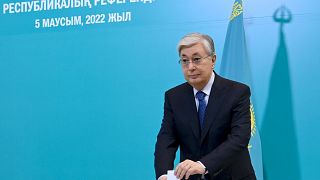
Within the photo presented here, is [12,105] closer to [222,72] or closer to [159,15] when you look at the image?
[159,15]

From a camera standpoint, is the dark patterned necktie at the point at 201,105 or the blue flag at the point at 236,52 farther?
the blue flag at the point at 236,52

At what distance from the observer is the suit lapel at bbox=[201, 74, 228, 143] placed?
1.84 metres

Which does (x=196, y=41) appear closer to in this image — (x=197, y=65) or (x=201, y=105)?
(x=197, y=65)

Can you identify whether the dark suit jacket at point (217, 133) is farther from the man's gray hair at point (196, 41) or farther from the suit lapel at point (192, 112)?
the man's gray hair at point (196, 41)

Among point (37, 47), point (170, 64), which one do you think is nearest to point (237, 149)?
point (170, 64)

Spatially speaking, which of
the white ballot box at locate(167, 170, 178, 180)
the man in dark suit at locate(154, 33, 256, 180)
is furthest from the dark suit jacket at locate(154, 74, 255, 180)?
the white ballot box at locate(167, 170, 178, 180)

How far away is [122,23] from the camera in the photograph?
135 inches

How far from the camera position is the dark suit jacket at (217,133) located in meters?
1.80

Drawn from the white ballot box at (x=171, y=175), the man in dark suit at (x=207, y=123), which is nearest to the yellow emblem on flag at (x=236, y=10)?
the man in dark suit at (x=207, y=123)

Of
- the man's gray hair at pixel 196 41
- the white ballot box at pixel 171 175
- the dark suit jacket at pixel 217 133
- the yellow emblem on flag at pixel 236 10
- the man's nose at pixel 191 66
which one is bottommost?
the white ballot box at pixel 171 175

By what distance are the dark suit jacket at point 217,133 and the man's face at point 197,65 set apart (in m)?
0.07

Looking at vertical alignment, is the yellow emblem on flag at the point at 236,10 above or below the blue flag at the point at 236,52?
above

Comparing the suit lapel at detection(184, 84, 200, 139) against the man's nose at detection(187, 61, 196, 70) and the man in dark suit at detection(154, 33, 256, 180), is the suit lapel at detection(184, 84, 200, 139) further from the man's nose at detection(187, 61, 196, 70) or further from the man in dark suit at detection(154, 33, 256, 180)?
the man's nose at detection(187, 61, 196, 70)

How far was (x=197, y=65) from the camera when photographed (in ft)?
6.02
